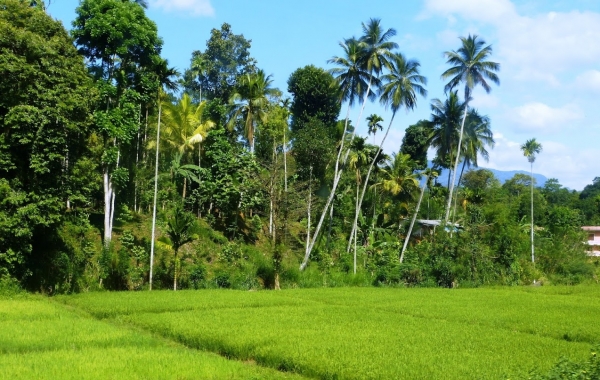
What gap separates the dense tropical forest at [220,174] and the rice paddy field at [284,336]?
3.28 meters

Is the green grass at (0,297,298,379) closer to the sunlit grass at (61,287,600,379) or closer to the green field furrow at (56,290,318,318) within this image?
the sunlit grass at (61,287,600,379)

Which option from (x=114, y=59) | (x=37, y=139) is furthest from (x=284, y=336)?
(x=114, y=59)

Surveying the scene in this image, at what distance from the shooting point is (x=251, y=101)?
31.6 m

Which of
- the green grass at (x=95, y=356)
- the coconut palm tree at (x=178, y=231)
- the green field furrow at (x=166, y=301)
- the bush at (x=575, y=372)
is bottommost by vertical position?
the green grass at (x=95, y=356)

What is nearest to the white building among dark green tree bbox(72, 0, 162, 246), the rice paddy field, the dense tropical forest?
the dense tropical forest

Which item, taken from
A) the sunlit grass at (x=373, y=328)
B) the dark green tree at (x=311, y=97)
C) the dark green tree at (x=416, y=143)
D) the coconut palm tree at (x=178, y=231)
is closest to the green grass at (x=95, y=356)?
the sunlit grass at (x=373, y=328)

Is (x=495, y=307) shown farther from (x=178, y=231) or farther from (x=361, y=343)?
(x=178, y=231)

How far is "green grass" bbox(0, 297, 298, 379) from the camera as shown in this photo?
9.42 m

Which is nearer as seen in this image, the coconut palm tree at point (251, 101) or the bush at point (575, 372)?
the bush at point (575, 372)

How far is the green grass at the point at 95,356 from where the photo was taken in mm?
9422

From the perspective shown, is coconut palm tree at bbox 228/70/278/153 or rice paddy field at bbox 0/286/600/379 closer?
rice paddy field at bbox 0/286/600/379

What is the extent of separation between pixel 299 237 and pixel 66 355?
23.6 metres

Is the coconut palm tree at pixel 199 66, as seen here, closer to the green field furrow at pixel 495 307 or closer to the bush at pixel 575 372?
the green field furrow at pixel 495 307

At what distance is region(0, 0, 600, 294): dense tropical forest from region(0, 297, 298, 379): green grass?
6.61 meters
